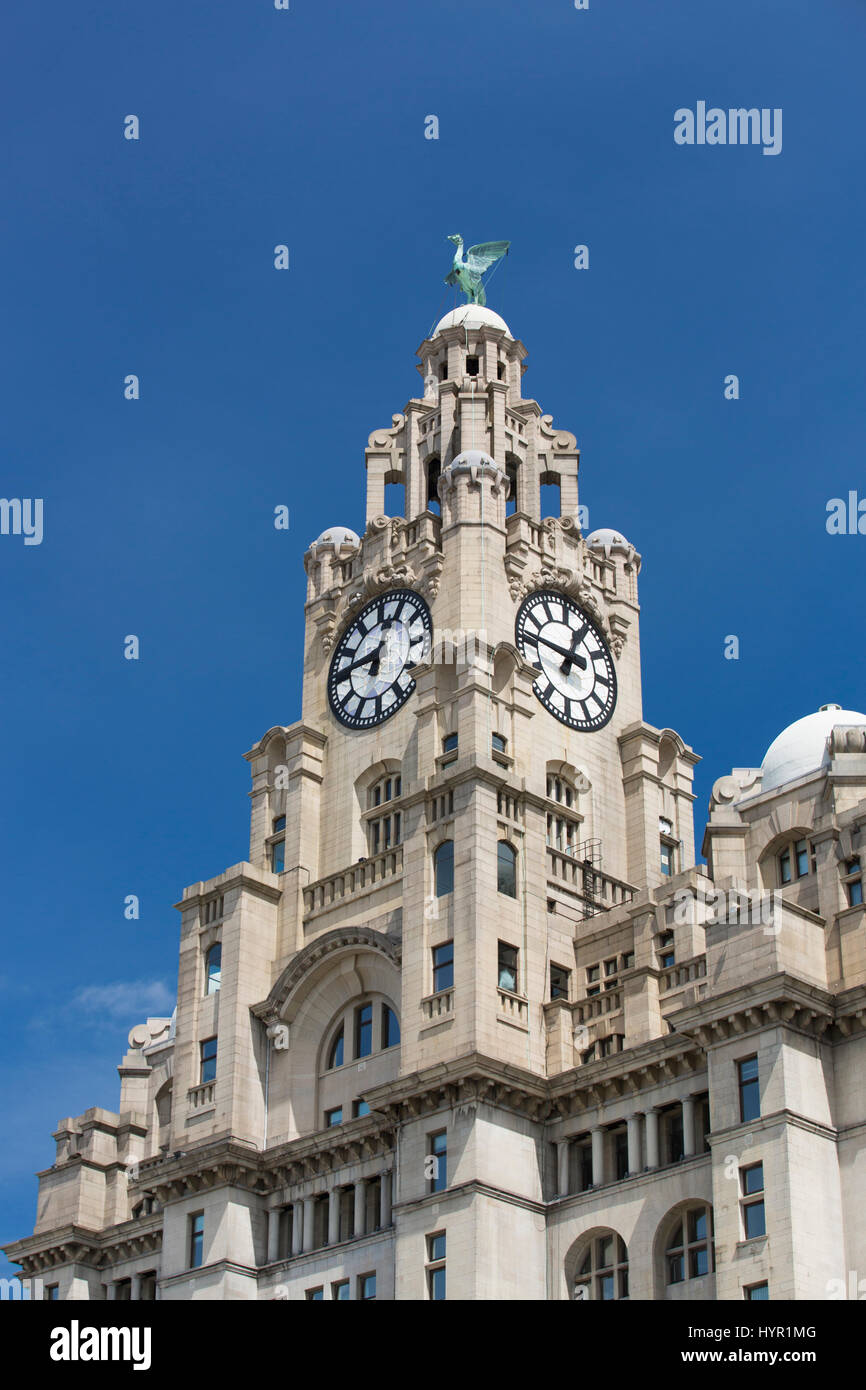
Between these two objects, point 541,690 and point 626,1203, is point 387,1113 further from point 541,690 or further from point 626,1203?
point 541,690

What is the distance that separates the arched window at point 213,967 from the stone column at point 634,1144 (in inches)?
788

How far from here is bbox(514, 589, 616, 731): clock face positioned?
81.8 metres

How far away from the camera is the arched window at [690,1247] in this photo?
62125 millimetres

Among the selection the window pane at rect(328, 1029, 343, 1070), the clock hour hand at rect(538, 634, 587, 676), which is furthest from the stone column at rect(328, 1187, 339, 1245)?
the clock hour hand at rect(538, 634, 587, 676)

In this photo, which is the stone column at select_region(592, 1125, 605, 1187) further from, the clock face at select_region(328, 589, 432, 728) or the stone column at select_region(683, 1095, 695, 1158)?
the clock face at select_region(328, 589, 432, 728)

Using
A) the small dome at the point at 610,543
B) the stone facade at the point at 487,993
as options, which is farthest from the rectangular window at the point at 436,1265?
the small dome at the point at 610,543

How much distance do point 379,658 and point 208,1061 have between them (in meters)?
17.2

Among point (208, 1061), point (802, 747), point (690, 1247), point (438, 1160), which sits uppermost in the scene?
point (802, 747)

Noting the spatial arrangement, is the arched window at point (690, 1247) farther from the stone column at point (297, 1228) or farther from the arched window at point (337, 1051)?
the arched window at point (337, 1051)

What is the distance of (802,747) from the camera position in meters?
78.6

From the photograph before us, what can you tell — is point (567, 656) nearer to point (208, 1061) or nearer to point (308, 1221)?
point (208, 1061)

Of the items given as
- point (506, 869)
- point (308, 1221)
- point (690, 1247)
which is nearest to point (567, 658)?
point (506, 869)

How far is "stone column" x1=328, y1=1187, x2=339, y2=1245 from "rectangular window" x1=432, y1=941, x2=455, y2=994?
8.24 m
